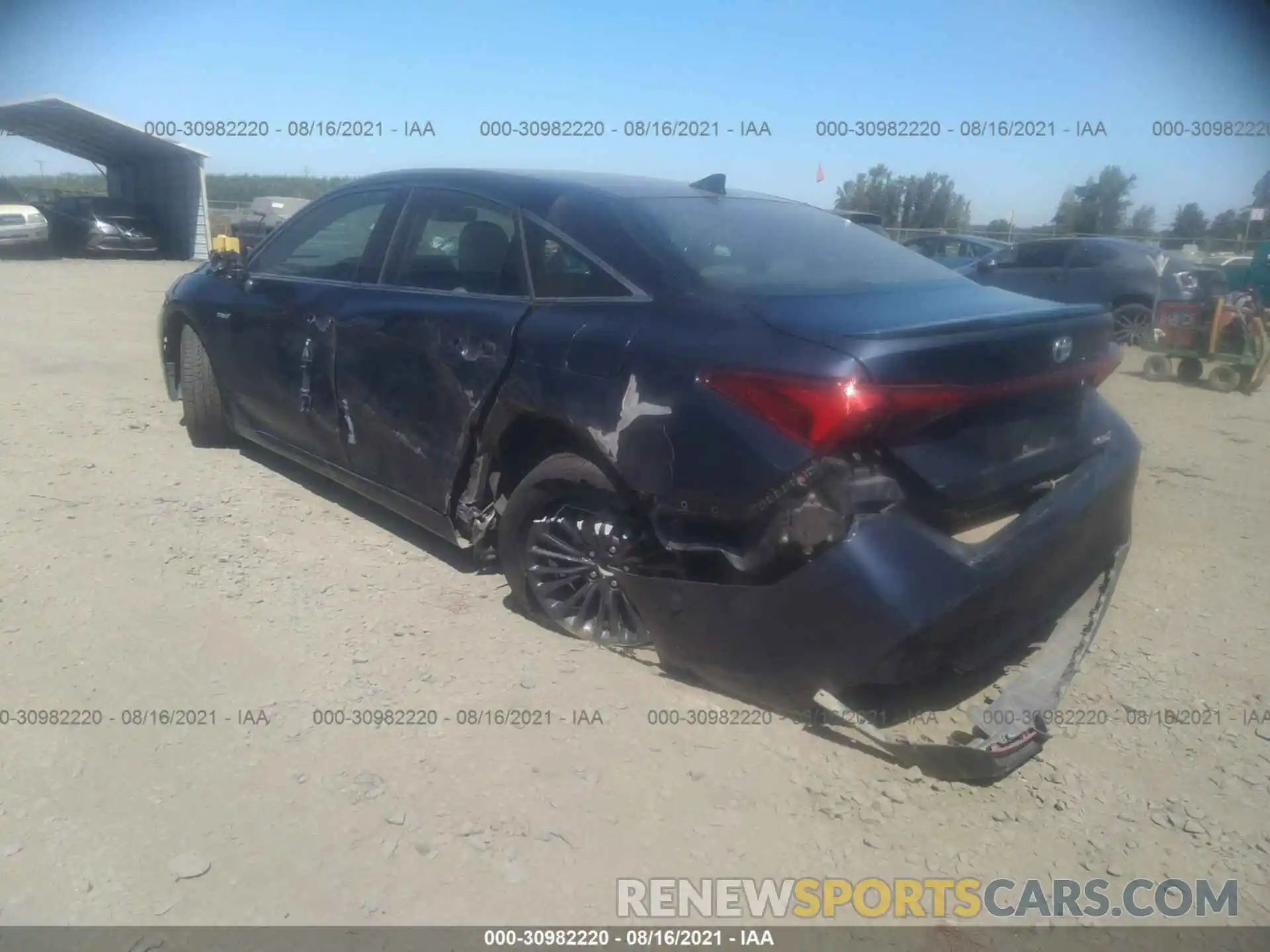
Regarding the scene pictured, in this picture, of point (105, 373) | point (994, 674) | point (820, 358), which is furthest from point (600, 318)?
point (105, 373)

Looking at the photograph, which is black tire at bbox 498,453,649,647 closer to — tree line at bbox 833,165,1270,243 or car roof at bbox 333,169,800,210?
car roof at bbox 333,169,800,210

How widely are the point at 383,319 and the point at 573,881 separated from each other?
242 cm

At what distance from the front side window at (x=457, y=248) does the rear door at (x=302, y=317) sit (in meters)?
0.15

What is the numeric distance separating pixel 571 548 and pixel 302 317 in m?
1.93

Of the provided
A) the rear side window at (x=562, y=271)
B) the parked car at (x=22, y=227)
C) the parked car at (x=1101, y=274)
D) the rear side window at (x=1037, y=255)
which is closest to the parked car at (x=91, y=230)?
the parked car at (x=22, y=227)

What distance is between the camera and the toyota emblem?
9.57 feet

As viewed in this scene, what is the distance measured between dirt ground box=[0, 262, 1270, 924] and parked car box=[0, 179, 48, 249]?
20.4 metres

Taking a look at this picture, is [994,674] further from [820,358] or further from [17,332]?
[17,332]

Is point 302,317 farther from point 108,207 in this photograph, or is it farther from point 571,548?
point 108,207

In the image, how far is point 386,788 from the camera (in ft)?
8.93

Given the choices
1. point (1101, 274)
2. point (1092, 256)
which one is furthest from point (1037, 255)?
point (1101, 274)

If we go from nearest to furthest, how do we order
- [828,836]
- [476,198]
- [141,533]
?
1. [828,836]
2. [476,198]
3. [141,533]

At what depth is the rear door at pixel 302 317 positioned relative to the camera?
4.27 meters

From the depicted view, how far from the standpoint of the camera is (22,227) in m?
21.2
